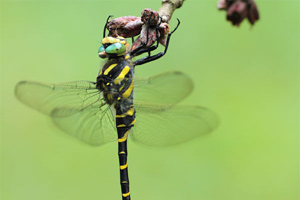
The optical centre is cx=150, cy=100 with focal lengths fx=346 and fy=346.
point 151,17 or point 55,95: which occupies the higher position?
point 151,17

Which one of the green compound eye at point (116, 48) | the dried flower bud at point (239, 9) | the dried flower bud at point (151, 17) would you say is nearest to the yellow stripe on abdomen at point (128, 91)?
the green compound eye at point (116, 48)

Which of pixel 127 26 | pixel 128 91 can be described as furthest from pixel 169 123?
pixel 127 26

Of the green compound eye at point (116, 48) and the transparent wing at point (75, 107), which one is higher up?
the green compound eye at point (116, 48)

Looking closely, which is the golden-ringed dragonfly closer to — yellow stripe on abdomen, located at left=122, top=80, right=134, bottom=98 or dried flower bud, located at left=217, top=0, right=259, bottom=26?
yellow stripe on abdomen, located at left=122, top=80, right=134, bottom=98

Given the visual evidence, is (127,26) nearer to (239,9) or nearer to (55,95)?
(239,9)

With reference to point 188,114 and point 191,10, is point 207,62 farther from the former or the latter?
point 188,114

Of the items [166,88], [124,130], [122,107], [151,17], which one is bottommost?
[124,130]

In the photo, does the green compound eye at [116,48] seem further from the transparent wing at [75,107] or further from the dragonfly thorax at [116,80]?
the transparent wing at [75,107]
